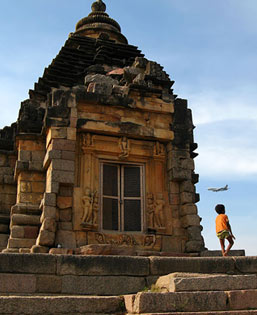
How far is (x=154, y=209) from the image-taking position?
1198cm

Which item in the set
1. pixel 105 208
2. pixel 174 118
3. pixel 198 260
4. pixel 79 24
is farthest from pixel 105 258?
pixel 79 24

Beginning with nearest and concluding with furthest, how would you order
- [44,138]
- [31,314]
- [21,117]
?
1. [31,314]
2. [44,138]
3. [21,117]

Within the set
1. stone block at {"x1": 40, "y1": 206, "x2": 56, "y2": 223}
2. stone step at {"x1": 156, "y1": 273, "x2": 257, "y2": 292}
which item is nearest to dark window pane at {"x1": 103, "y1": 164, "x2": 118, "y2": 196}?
stone block at {"x1": 40, "y1": 206, "x2": 56, "y2": 223}

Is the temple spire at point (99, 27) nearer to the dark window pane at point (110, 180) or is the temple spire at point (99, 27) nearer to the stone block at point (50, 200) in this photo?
the dark window pane at point (110, 180)

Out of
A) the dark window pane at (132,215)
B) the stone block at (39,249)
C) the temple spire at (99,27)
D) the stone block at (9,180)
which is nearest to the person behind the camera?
the stone block at (39,249)

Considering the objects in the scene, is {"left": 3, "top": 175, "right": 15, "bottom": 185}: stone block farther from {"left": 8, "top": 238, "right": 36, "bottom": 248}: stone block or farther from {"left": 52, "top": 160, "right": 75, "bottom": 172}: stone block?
{"left": 52, "top": 160, "right": 75, "bottom": 172}: stone block

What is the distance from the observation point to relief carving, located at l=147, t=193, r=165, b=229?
11.8 meters

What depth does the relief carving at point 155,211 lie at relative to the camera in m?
11.8

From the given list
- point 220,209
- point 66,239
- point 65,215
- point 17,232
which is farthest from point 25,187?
point 220,209

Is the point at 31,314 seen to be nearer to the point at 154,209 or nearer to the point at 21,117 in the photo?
the point at 154,209

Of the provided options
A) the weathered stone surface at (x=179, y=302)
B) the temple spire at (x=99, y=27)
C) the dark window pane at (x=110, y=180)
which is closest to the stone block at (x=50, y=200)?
the dark window pane at (x=110, y=180)

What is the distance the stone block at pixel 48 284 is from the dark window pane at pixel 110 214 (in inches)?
165

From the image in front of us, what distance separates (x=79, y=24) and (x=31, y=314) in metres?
17.8

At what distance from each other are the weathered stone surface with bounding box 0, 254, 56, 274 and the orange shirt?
13.5 feet
